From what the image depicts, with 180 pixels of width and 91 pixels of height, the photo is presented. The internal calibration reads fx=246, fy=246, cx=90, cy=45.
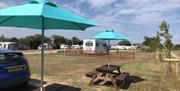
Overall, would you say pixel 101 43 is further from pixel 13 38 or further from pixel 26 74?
pixel 13 38

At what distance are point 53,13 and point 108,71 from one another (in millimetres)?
4843

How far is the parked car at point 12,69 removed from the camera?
6602 mm

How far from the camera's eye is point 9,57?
276 inches

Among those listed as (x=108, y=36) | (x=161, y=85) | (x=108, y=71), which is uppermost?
(x=108, y=36)

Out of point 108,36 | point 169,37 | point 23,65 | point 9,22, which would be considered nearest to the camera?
point 9,22

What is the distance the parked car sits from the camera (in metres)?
6.60

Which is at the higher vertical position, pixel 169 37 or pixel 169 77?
pixel 169 37

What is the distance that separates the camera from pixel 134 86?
930 cm

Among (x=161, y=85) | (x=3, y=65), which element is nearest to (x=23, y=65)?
(x=3, y=65)

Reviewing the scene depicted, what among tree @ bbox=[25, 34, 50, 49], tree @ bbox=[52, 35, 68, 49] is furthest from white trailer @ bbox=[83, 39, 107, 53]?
tree @ bbox=[52, 35, 68, 49]

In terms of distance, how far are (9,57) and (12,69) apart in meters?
0.38

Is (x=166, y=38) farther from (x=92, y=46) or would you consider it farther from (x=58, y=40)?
(x=58, y=40)

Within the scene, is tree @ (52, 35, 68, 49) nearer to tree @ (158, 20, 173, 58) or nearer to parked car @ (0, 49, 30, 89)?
tree @ (158, 20, 173, 58)

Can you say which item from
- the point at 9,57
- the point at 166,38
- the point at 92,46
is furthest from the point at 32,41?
the point at 9,57
